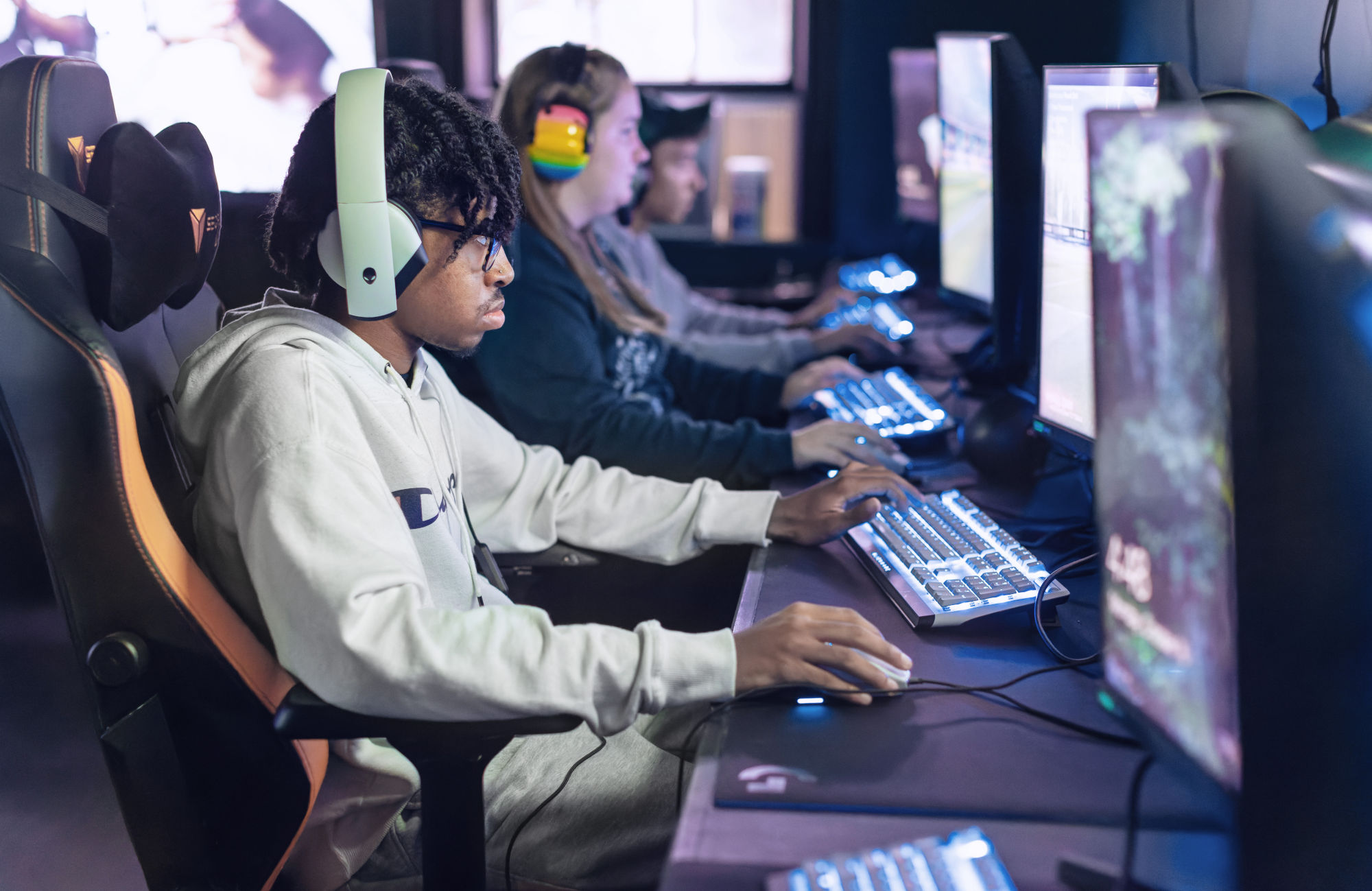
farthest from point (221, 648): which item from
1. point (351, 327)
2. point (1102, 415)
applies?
point (1102, 415)

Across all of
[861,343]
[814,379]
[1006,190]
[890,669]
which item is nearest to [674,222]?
[861,343]

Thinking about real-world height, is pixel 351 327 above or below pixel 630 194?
below

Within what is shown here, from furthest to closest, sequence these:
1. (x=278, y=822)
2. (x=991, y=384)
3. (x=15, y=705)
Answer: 1. (x=991, y=384)
2. (x=15, y=705)
3. (x=278, y=822)

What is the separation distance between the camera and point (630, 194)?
200 centimetres

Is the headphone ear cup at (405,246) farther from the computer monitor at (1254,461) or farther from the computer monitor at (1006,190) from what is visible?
the computer monitor at (1006,190)

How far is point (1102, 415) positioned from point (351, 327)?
0.73m

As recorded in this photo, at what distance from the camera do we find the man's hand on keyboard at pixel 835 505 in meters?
1.23

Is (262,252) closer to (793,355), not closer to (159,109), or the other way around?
(793,355)

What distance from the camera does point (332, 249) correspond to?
0.98 meters

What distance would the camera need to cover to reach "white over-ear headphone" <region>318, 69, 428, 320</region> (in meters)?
0.93

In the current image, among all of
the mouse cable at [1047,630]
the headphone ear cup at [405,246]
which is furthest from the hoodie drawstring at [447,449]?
the mouse cable at [1047,630]

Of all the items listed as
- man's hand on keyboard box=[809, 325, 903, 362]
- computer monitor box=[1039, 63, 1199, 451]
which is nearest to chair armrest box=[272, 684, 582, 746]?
computer monitor box=[1039, 63, 1199, 451]

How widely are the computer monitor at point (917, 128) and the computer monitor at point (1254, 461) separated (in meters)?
2.03

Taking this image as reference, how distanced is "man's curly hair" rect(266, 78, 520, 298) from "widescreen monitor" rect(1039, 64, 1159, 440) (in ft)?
2.13
